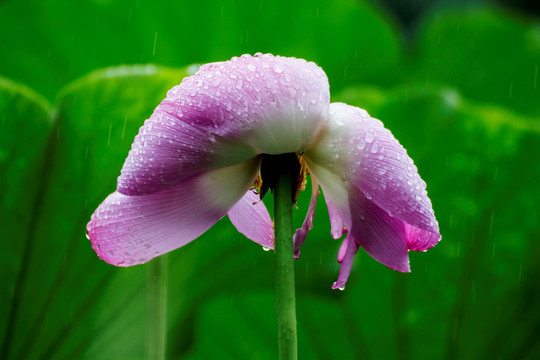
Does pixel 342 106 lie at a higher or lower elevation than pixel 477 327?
higher

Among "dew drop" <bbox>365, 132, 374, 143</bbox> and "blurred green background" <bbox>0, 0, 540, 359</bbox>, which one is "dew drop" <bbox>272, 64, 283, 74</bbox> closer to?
"dew drop" <bbox>365, 132, 374, 143</bbox>

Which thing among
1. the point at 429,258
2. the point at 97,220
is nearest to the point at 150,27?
the point at 429,258

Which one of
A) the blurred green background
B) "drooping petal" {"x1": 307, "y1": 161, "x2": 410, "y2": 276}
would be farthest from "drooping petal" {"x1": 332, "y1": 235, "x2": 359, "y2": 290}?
the blurred green background

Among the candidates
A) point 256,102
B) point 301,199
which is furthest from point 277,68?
point 301,199

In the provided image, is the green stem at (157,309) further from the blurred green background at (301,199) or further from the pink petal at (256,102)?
the blurred green background at (301,199)

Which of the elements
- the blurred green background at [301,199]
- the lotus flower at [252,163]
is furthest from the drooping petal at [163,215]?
the blurred green background at [301,199]

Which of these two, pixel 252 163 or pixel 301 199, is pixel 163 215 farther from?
pixel 301 199

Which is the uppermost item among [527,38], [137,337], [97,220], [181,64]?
[527,38]

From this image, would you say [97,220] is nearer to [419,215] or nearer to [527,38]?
[419,215]
